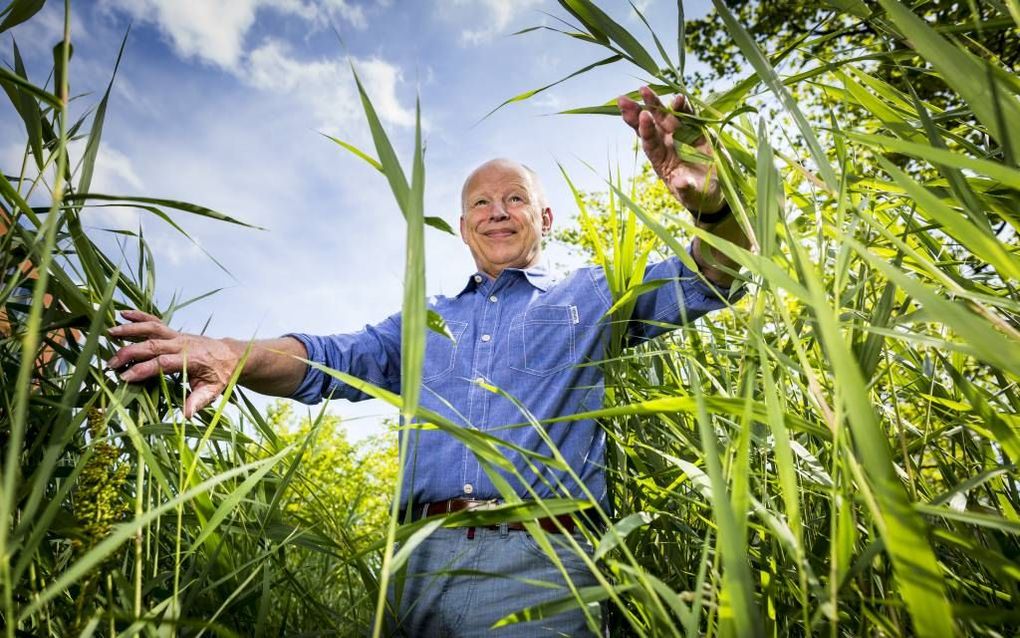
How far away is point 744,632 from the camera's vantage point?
14.5 inches

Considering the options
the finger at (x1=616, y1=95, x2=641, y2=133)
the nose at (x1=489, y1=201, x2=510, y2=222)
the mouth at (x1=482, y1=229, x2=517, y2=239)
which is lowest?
the finger at (x1=616, y1=95, x2=641, y2=133)

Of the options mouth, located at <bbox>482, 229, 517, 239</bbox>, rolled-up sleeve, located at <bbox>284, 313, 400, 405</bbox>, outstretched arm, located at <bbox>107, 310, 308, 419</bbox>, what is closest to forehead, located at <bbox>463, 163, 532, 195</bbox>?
mouth, located at <bbox>482, 229, 517, 239</bbox>

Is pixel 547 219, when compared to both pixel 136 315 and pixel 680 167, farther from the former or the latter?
Result: pixel 136 315

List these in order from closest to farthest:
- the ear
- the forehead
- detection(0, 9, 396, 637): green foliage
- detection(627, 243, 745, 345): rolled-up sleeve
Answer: detection(0, 9, 396, 637): green foliage < detection(627, 243, 745, 345): rolled-up sleeve < the forehead < the ear

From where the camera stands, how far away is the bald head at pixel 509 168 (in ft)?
7.84

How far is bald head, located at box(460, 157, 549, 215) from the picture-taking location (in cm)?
239

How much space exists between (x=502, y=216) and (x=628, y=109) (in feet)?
4.41

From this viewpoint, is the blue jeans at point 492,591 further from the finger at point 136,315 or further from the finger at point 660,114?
the finger at point 660,114

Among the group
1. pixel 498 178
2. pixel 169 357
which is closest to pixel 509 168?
pixel 498 178

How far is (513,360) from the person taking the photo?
1.81 metres

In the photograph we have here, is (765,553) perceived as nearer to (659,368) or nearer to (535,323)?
(659,368)

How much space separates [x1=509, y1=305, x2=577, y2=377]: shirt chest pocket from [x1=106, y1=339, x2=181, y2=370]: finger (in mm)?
988

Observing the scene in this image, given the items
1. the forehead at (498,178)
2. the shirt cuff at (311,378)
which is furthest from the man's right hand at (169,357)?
the forehead at (498,178)

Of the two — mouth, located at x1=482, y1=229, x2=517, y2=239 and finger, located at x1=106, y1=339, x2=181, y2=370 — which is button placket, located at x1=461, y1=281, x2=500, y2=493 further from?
finger, located at x1=106, y1=339, x2=181, y2=370
